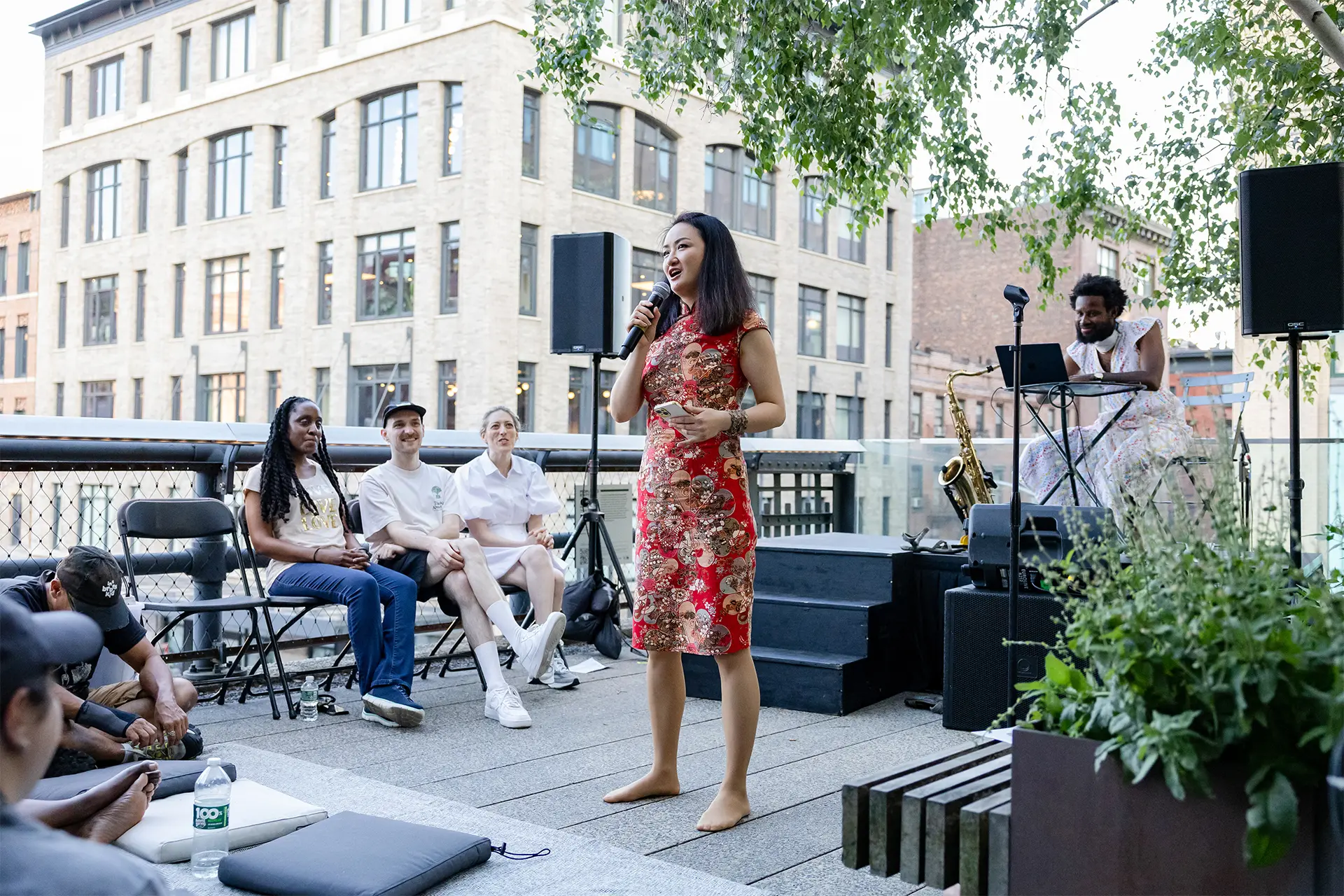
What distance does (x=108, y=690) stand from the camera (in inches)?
129

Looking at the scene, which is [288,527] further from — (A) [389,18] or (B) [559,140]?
(A) [389,18]

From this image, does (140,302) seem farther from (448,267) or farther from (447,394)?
(447,394)

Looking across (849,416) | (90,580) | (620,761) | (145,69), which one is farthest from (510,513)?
(145,69)

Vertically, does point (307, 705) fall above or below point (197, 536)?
below

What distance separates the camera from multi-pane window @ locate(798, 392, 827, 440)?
1167 inches

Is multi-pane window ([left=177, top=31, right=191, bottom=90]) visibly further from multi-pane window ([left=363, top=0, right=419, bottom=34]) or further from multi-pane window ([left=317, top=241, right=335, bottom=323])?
multi-pane window ([left=317, top=241, right=335, bottom=323])

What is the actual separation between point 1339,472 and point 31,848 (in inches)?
350

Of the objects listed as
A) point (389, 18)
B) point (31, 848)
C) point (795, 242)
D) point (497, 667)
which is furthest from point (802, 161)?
point (795, 242)

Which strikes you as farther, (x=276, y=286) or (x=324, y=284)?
(x=276, y=286)

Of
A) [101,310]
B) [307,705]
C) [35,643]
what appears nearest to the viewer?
[35,643]

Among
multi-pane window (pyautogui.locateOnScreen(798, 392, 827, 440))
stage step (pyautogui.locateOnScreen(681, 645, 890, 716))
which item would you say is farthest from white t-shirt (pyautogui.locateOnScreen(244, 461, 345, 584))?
multi-pane window (pyautogui.locateOnScreen(798, 392, 827, 440))

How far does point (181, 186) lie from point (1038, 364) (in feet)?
94.1

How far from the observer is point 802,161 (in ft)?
20.5

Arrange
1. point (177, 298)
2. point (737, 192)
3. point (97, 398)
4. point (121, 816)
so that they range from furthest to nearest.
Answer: point (97, 398)
point (177, 298)
point (737, 192)
point (121, 816)
